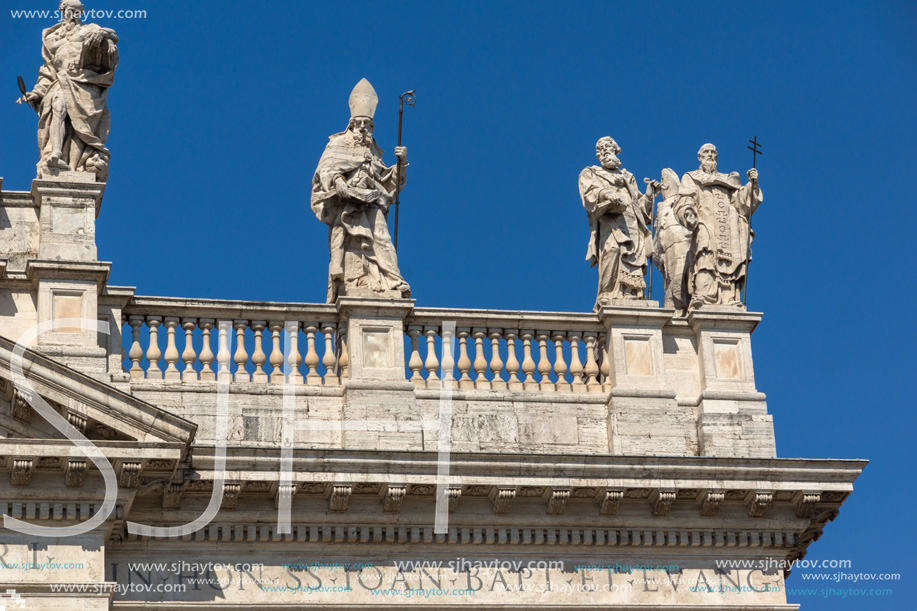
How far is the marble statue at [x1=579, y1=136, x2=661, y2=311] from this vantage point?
24719 mm

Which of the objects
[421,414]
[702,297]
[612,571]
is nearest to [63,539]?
[421,414]

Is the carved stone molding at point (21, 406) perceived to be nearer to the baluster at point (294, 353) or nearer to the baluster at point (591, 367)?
the baluster at point (294, 353)

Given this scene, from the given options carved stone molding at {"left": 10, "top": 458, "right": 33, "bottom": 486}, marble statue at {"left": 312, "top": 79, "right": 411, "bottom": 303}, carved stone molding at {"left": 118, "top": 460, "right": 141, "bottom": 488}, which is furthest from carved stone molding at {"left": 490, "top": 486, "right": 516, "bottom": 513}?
carved stone molding at {"left": 10, "top": 458, "right": 33, "bottom": 486}

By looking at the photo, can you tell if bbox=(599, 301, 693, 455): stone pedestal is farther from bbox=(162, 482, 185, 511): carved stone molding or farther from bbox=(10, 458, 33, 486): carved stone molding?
bbox=(10, 458, 33, 486): carved stone molding

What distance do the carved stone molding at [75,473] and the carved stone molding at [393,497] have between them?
3138 mm

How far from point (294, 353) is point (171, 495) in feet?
7.73

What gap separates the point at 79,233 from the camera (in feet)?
76.7

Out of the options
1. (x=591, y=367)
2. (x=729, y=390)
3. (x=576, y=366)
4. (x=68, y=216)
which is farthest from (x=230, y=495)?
(x=729, y=390)

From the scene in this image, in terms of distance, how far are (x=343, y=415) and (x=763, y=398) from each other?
4782 millimetres


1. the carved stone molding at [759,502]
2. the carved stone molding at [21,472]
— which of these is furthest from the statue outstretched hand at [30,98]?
the carved stone molding at [759,502]

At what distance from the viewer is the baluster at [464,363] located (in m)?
24.0

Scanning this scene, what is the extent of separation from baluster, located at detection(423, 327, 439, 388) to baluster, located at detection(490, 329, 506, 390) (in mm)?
659

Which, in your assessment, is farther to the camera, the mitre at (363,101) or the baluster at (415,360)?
the mitre at (363,101)

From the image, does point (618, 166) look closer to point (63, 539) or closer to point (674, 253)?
point (674, 253)
